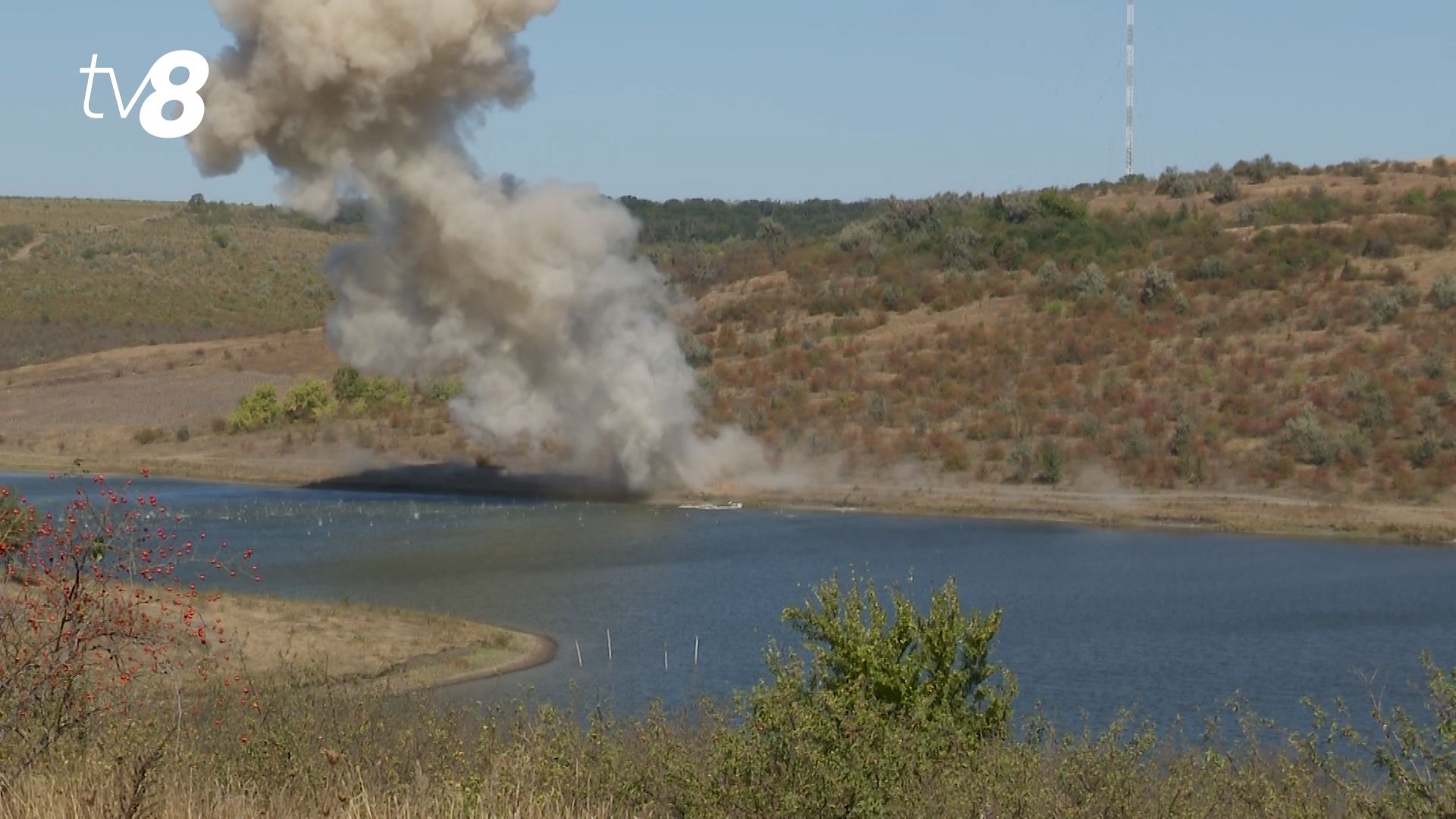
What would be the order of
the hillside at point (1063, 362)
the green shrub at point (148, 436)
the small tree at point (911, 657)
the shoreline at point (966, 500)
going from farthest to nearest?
1. the green shrub at point (148, 436)
2. the hillside at point (1063, 362)
3. the shoreline at point (966, 500)
4. the small tree at point (911, 657)

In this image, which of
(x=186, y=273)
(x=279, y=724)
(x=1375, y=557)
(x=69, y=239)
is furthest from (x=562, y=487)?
(x=69, y=239)

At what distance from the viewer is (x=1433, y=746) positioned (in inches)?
525

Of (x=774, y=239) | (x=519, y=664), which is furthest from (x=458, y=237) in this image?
(x=774, y=239)

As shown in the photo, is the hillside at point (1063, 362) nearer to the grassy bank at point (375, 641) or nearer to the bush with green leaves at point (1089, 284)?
the bush with green leaves at point (1089, 284)

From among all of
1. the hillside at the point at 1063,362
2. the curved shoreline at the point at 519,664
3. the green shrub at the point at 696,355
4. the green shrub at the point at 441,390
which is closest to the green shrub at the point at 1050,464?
the hillside at the point at 1063,362

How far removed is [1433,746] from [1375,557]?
2495 cm

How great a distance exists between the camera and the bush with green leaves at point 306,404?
61000 mm

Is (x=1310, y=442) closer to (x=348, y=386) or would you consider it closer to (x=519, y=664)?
(x=519, y=664)

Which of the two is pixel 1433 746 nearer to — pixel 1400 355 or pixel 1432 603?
pixel 1432 603

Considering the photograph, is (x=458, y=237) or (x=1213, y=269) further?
(x=1213, y=269)

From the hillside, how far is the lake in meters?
5.08

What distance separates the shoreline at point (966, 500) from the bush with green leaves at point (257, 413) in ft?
13.1

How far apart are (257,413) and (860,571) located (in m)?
33.1

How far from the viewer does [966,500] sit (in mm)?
46469
